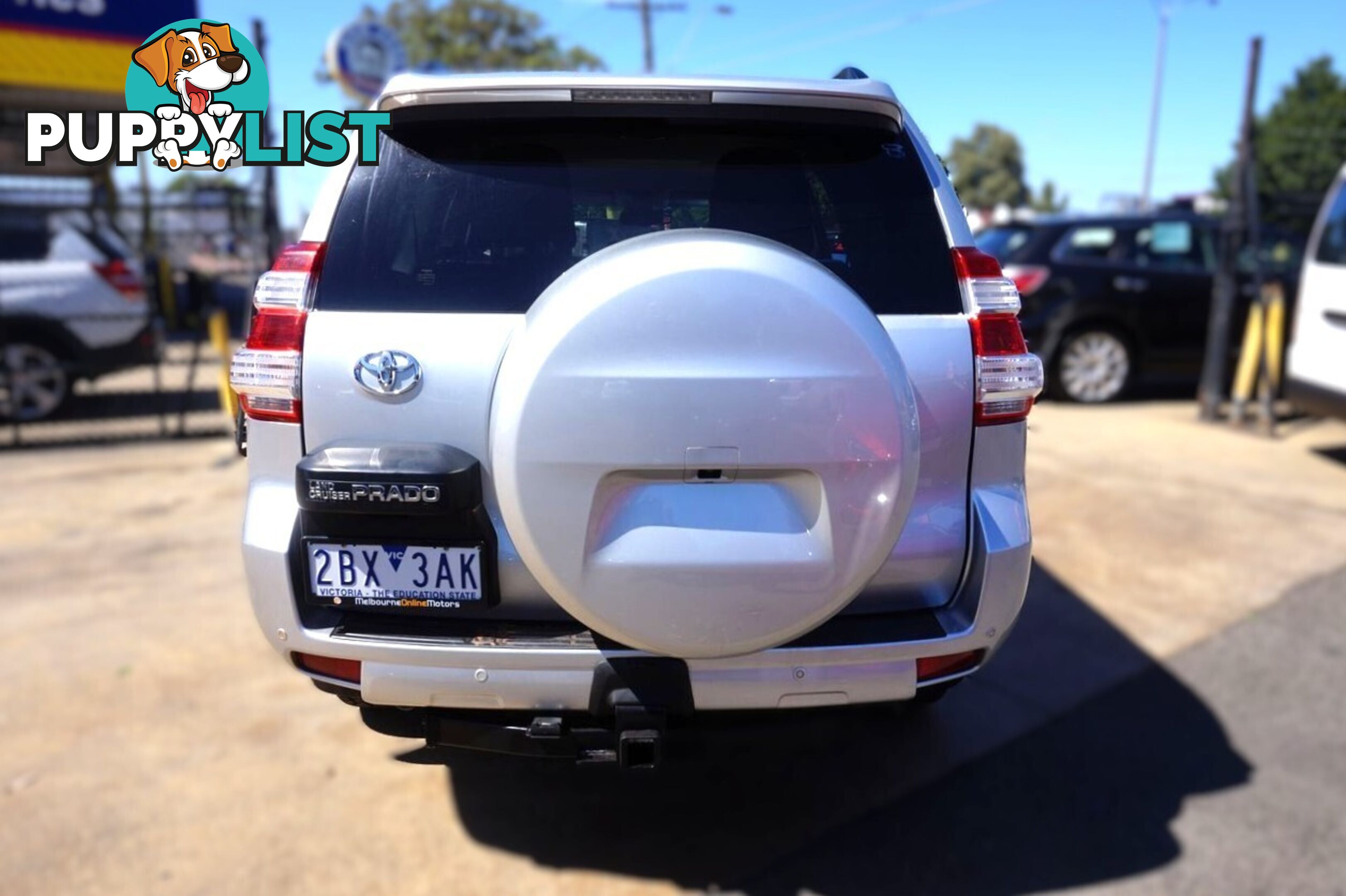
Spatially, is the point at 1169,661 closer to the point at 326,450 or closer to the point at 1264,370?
the point at 326,450

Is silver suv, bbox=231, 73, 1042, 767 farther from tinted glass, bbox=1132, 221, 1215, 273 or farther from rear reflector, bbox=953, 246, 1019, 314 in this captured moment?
tinted glass, bbox=1132, 221, 1215, 273

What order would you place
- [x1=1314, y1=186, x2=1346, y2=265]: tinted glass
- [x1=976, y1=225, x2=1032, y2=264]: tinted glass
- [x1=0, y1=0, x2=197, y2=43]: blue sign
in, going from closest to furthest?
1. [x1=1314, y1=186, x2=1346, y2=265]: tinted glass
2. [x1=976, y1=225, x2=1032, y2=264]: tinted glass
3. [x1=0, y1=0, x2=197, y2=43]: blue sign

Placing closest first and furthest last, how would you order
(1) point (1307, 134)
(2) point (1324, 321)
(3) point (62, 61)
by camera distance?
(2) point (1324, 321)
(3) point (62, 61)
(1) point (1307, 134)

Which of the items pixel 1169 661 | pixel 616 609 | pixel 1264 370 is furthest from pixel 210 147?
pixel 1264 370

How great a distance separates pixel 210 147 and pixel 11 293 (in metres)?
3.13

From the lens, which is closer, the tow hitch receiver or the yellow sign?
the tow hitch receiver

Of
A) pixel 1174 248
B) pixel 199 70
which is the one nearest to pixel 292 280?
pixel 199 70

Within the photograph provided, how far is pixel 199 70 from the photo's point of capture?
732 cm

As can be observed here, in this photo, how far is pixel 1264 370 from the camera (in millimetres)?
7871

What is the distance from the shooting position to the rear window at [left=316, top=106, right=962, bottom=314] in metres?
2.15

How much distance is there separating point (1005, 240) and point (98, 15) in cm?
1339

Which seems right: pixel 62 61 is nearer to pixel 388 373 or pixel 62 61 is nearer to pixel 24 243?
pixel 24 243

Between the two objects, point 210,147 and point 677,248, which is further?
point 210,147

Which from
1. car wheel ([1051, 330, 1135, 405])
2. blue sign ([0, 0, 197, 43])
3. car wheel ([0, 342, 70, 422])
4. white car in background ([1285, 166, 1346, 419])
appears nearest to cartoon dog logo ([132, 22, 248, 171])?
car wheel ([0, 342, 70, 422])
